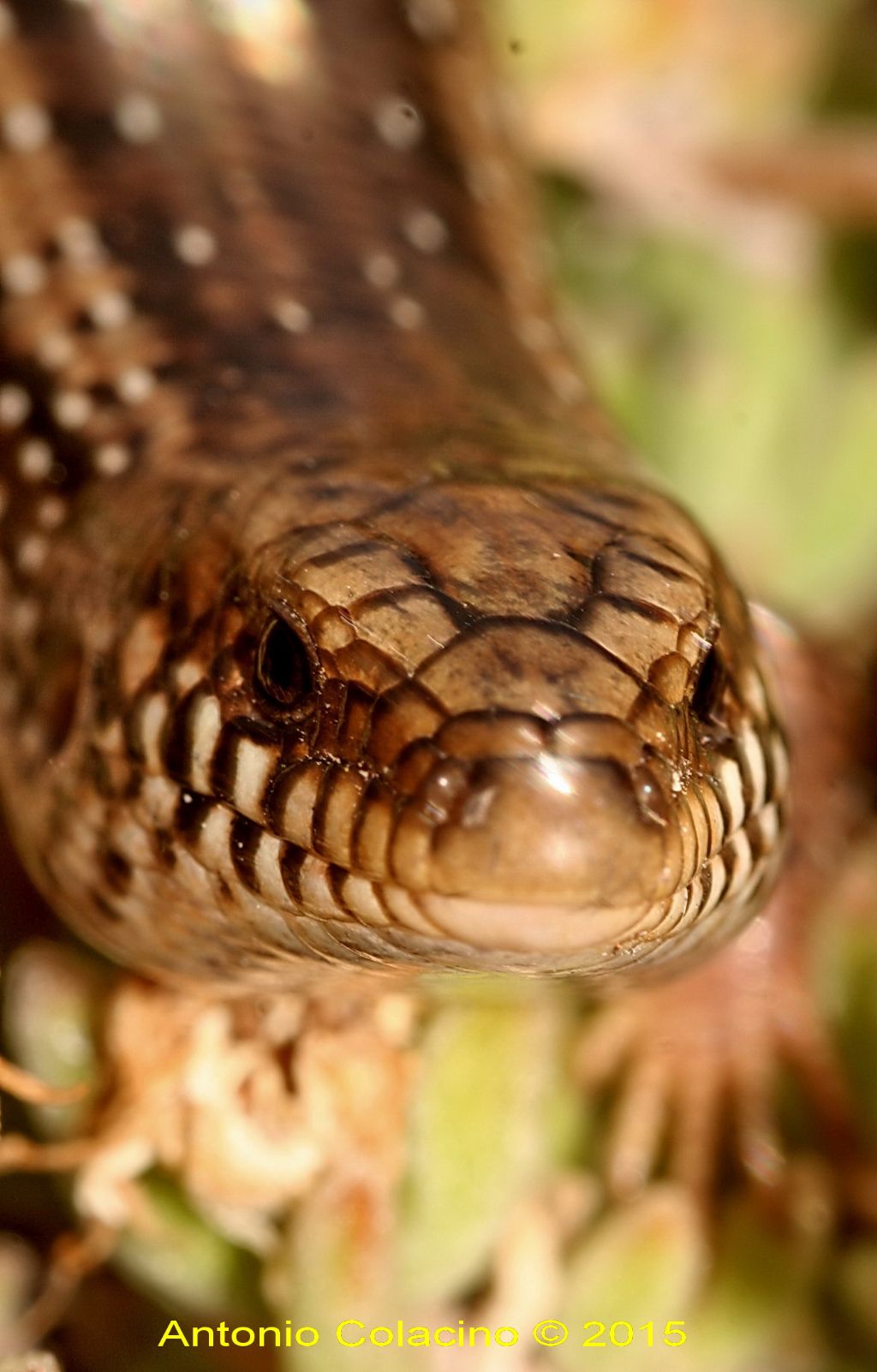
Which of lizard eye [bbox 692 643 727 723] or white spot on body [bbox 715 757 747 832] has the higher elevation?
lizard eye [bbox 692 643 727 723]

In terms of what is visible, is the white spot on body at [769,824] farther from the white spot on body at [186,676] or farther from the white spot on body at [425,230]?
the white spot on body at [425,230]

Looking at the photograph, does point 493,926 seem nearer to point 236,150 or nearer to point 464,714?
point 464,714

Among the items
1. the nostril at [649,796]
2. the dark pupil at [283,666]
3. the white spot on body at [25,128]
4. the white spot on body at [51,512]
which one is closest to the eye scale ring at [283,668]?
the dark pupil at [283,666]

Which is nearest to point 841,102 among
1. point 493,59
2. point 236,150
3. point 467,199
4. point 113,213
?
point 493,59

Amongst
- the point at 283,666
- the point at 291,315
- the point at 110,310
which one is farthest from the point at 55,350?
the point at 283,666

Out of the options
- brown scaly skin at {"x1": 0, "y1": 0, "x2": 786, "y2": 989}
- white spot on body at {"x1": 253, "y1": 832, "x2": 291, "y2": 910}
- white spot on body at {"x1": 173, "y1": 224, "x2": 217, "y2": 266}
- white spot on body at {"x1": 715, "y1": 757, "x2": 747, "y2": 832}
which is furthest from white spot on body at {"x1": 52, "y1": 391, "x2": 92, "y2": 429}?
white spot on body at {"x1": 715, "y1": 757, "x2": 747, "y2": 832}

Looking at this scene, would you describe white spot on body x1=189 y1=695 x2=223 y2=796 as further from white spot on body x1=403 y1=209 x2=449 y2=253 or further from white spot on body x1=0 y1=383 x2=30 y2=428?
white spot on body x1=403 y1=209 x2=449 y2=253
